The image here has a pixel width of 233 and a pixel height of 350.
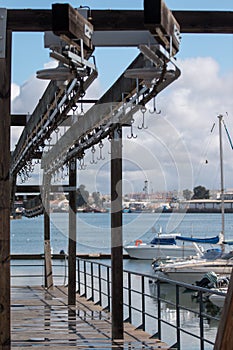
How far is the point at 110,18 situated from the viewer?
4.51 m

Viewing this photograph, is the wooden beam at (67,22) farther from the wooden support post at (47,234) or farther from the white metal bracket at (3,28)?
the wooden support post at (47,234)

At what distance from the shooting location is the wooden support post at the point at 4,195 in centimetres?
454

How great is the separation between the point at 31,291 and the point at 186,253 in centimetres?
2930

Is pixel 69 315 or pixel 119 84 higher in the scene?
pixel 119 84

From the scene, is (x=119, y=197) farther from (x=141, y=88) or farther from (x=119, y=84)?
(x=141, y=88)

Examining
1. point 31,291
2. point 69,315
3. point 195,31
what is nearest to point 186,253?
point 31,291

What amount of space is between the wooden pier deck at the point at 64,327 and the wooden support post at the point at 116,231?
0.25 meters

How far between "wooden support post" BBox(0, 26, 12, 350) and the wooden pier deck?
307 cm

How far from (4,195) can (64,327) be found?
492 cm

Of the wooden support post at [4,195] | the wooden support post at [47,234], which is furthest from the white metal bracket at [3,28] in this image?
the wooden support post at [47,234]

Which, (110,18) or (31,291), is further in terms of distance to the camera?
(31,291)

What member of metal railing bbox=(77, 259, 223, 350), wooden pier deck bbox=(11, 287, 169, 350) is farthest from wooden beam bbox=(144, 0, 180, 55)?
wooden pier deck bbox=(11, 287, 169, 350)

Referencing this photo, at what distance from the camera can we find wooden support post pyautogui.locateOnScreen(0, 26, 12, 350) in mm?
4539

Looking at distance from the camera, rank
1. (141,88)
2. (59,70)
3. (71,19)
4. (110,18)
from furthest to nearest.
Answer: (141,88) < (110,18) < (59,70) < (71,19)
